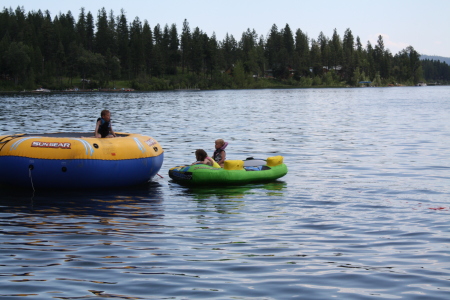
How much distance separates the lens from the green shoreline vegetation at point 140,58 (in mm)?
137125

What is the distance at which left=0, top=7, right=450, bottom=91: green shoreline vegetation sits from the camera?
13712 cm

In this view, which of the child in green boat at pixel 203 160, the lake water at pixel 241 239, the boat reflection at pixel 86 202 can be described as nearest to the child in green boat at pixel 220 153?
the child in green boat at pixel 203 160

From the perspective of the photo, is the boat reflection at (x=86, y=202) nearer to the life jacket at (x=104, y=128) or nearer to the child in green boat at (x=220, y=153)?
the life jacket at (x=104, y=128)

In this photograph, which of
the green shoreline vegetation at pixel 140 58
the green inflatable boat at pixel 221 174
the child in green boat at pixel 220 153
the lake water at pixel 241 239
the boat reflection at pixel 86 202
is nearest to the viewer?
the lake water at pixel 241 239

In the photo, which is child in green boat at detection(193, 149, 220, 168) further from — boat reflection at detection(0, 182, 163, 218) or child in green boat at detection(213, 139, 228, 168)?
boat reflection at detection(0, 182, 163, 218)

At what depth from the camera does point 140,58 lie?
501 ft

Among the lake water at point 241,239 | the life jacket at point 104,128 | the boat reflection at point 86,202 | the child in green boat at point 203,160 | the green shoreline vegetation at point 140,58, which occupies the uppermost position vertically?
the green shoreline vegetation at point 140,58

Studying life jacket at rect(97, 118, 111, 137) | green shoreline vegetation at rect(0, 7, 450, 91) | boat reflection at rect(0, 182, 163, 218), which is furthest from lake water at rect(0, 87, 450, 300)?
green shoreline vegetation at rect(0, 7, 450, 91)

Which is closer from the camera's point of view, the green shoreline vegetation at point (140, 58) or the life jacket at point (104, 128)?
the life jacket at point (104, 128)

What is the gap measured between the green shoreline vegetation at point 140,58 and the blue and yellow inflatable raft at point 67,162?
118m

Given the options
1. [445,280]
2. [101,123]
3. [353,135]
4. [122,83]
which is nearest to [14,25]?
[122,83]

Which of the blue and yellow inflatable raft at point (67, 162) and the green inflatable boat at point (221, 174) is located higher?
the blue and yellow inflatable raft at point (67, 162)

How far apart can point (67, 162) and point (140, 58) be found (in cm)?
14262

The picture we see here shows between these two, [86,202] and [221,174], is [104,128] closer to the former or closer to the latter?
[86,202]
